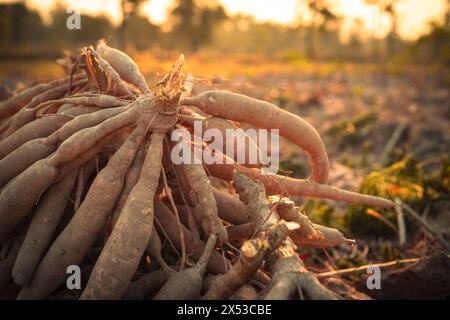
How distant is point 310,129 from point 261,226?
1124 mm

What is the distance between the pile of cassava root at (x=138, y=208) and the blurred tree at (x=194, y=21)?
41.1m

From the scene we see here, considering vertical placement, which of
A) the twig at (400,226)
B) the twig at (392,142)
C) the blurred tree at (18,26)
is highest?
the blurred tree at (18,26)

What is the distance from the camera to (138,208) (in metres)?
2.51

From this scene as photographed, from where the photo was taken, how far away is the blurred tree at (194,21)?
42.1m

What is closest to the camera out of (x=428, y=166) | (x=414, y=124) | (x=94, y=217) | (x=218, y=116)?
(x=94, y=217)

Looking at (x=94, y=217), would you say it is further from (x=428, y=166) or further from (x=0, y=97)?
(x=428, y=166)

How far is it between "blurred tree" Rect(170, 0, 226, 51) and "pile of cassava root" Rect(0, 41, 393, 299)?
41116mm

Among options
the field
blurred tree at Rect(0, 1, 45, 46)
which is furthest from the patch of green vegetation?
blurred tree at Rect(0, 1, 45, 46)

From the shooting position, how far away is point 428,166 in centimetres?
→ 714

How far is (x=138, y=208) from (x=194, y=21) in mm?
43530

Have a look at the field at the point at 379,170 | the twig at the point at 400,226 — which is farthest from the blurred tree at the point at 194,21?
the twig at the point at 400,226

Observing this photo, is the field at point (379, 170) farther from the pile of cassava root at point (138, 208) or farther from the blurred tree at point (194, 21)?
the blurred tree at point (194, 21)

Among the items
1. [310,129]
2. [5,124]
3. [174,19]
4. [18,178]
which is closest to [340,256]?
[310,129]
